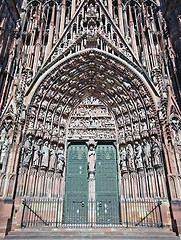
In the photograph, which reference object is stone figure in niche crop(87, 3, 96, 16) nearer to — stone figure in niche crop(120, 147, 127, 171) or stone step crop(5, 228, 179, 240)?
stone figure in niche crop(120, 147, 127, 171)

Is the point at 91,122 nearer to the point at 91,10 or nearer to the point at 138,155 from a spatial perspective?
the point at 138,155

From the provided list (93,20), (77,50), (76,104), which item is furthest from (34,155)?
(93,20)

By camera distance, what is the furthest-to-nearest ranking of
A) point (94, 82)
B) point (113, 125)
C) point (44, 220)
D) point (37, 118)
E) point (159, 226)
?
point (94, 82) → point (113, 125) → point (37, 118) → point (44, 220) → point (159, 226)

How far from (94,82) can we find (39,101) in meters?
3.30

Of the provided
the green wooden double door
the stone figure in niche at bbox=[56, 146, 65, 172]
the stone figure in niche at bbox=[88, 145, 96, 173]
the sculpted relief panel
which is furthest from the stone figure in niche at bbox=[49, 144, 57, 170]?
the stone figure in niche at bbox=[88, 145, 96, 173]

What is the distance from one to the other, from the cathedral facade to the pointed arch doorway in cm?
5

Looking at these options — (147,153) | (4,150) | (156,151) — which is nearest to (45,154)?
(4,150)

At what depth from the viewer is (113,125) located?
32.4 ft

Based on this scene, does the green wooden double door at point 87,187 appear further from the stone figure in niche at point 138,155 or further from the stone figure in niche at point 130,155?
the stone figure in niche at point 138,155

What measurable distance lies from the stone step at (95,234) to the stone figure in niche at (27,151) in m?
2.38

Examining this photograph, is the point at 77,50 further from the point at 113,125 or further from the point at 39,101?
the point at 113,125

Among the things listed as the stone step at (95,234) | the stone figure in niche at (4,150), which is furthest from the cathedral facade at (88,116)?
the stone step at (95,234)

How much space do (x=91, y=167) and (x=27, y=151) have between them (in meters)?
2.90

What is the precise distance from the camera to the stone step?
556cm
